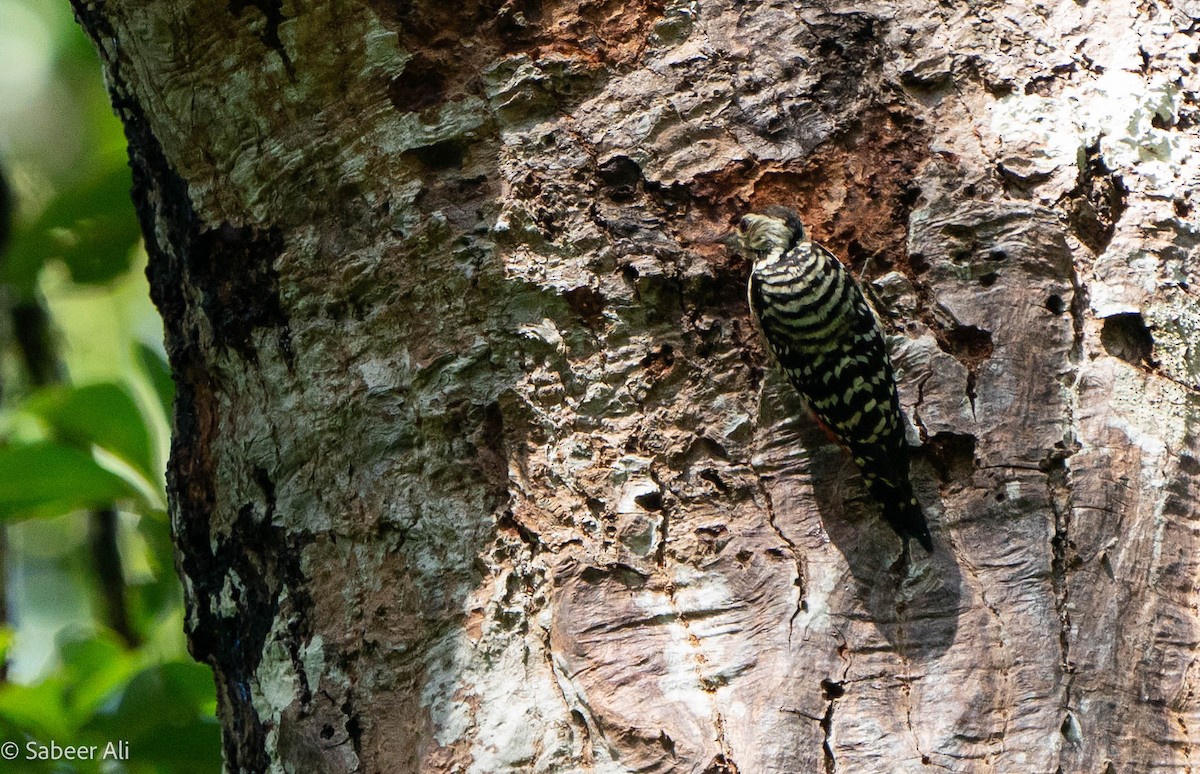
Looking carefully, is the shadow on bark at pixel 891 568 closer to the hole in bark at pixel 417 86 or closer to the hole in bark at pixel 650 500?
the hole in bark at pixel 650 500

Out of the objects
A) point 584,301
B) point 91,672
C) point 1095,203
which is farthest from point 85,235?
point 1095,203

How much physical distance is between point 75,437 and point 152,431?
21cm

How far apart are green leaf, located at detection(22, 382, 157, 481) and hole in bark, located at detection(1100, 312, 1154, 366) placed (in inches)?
99.9

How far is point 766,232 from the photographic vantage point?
7.91ft

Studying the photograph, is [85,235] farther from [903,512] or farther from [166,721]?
[903,512]

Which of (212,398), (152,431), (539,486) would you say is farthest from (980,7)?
(152,431)

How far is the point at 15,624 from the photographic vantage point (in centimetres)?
465

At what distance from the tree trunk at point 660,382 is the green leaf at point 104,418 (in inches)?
30.2

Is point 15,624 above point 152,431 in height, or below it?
below

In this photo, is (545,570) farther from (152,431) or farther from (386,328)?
(152,431)

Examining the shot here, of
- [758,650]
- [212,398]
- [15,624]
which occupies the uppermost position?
[212,398]

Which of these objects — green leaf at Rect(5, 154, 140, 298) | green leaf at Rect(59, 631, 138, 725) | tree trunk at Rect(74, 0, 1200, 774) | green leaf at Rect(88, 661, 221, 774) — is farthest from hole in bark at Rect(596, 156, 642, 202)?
green leaf at Rect(59, 631, 138, 725)

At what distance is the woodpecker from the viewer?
2025mm

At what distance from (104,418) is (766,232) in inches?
77.7
